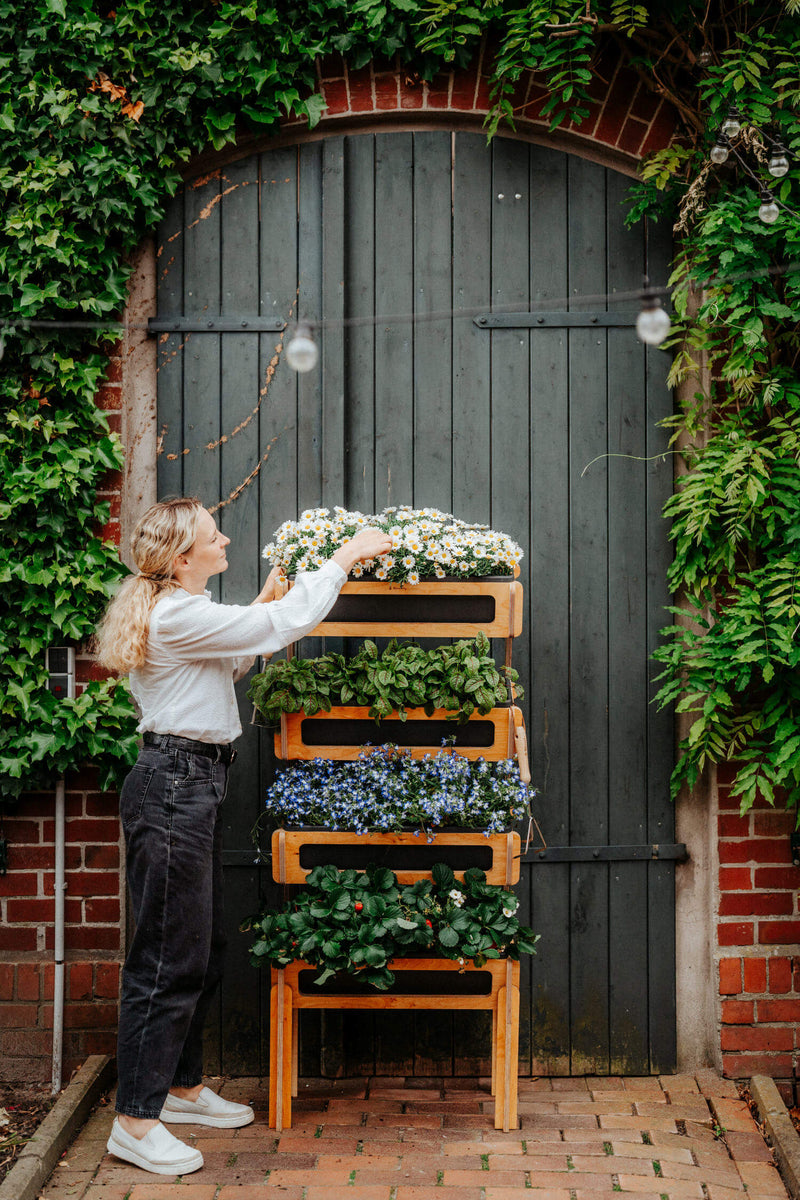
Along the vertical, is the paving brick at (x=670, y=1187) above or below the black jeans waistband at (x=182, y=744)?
below

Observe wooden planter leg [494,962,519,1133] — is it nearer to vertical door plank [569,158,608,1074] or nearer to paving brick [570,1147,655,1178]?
paving brick [570,1147,655,1178]

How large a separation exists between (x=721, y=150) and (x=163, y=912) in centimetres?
302

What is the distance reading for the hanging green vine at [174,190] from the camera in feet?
10.9

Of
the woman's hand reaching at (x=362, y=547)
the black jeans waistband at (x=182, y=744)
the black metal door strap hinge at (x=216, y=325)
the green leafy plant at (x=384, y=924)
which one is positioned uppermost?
the black metal door strap hinge at (x=216, y=325)

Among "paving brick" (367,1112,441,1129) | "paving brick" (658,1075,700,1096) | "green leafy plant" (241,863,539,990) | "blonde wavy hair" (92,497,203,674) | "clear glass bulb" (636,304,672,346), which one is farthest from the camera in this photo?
"paving brick" (658,1075,700,1096)

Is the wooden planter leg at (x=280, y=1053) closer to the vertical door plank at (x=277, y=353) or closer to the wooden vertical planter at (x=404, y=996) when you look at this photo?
the wooden vertical planter at (x=404, y=996)

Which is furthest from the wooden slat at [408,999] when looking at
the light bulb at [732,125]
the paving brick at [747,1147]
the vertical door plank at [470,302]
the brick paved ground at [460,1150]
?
the light bulb at [732,125]

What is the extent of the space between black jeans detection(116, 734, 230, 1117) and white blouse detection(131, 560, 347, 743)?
0.08 m

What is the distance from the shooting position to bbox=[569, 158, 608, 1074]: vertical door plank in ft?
11.9

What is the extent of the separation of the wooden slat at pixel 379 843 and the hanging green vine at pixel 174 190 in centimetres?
76

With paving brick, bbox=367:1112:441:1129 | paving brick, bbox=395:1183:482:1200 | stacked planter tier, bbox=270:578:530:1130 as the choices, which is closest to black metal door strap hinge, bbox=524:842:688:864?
stacked planter tier, bbox=270:578:530:1130

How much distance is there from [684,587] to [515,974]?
1.54 metres

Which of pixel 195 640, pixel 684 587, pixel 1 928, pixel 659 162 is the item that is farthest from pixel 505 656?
pixel 1 928

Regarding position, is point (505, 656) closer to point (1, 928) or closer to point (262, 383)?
point (262, 383)
